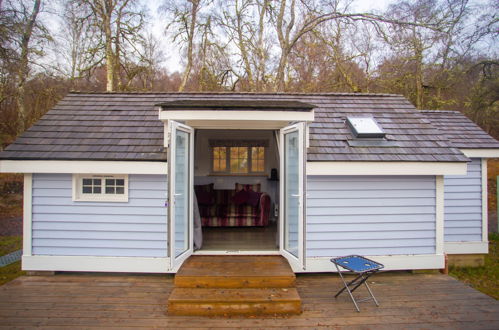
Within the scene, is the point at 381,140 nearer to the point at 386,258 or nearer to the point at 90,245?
the point at 386,258

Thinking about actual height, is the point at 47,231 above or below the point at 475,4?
below

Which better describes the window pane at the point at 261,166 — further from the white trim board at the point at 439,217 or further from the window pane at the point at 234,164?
the white trim board at the point at 439,217

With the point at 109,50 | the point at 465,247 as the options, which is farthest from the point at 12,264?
the point at 465,247

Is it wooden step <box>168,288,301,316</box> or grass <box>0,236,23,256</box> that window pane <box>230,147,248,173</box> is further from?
grass <box>0,236,23,256</box>

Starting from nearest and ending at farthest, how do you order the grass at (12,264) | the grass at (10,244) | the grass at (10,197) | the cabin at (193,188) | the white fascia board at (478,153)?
the cabin at (193,188) < the grass at (12,264) < the white fascia board at (478,153) < the grass at (10,244) < the grass at (10,197)

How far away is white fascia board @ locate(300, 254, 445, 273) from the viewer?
4730mm

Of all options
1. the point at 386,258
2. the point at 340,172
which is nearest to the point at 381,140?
the point at 340,172

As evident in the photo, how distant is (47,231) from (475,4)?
1439 centimetres

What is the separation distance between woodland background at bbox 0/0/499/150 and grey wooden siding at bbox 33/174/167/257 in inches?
223

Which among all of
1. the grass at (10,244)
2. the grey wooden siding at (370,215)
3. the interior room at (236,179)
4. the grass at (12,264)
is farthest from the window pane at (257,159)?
the grass at (10,244)

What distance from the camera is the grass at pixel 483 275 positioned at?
5.04 meters

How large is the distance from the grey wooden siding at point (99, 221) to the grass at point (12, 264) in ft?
3.85

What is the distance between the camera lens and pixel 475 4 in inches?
422

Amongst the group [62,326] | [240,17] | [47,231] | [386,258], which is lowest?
[62,326]
